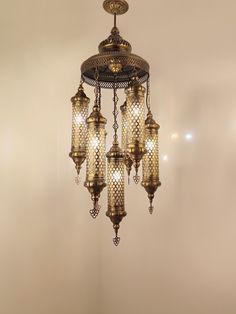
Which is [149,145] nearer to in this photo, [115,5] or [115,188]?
[115,188]

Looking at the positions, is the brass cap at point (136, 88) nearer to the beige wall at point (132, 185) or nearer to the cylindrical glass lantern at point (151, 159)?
the cylindrical glass lantern at point (151, 159)

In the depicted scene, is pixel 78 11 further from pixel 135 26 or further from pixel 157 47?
pixel 157 47

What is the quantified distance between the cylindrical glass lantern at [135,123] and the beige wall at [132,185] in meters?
0.91

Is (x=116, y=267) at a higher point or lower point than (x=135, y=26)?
lower

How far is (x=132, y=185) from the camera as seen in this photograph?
258 centimetres

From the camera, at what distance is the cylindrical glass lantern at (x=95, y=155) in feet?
4.80

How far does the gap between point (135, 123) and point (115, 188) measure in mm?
331
